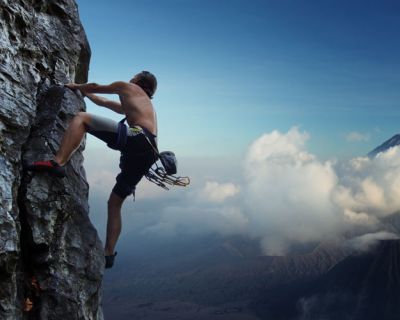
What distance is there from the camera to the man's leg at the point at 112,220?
10969mm

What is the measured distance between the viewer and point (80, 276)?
9.26 metres

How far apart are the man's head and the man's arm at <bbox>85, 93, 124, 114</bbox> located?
45.4 inches

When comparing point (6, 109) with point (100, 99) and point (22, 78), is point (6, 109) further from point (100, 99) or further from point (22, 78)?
point (100, 99)

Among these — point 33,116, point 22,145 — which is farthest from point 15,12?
point 22,145

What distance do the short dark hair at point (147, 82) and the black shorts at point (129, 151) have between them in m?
1.25

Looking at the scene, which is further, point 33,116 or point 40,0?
point 40,0

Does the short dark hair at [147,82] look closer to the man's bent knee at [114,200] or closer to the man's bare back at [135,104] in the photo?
the man's bare back at [135,104]

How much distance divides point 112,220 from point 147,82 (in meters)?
3.79

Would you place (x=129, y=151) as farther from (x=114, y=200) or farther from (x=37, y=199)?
(x=37, y=199)

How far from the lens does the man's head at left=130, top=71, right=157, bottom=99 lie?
10484 millimetres

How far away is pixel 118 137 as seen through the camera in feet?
31.2

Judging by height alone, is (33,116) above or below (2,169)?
above

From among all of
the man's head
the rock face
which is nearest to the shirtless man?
the man's head

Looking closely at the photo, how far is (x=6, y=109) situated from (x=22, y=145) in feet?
3.35
